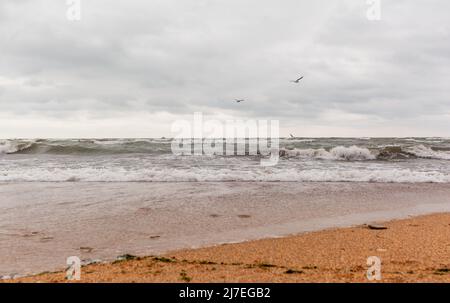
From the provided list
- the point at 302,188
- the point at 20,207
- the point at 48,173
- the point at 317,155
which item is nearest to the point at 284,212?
the point at 302,188

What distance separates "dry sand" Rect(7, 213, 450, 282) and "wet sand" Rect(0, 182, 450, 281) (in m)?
0.20

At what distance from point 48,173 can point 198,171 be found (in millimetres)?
5987

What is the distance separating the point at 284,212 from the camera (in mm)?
8180

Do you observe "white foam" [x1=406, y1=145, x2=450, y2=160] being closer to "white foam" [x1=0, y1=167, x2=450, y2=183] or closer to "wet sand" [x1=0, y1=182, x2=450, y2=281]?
"white foam" [x1=0, y1=167, x2=450, y2=183]

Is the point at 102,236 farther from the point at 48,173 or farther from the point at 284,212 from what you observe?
the point at 48,173

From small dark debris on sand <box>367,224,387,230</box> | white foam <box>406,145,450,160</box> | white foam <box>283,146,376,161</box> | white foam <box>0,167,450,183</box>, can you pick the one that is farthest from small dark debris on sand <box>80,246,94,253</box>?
white foam <box>406,145,450,160</box>

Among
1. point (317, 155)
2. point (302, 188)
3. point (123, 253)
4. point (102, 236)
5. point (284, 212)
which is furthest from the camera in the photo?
point (317, 155)

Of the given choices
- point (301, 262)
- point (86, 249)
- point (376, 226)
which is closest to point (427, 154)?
point (376, 226)

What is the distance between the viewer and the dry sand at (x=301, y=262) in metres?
4.01

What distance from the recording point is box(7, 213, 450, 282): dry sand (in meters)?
4.01

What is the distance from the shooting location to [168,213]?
795 centimetres

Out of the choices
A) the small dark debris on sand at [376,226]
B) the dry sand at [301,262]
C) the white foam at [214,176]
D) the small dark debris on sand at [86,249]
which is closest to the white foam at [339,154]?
the white foam at [214,176]

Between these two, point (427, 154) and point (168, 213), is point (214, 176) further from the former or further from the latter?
point (427, 154)

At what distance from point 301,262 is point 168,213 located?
13.0 feet
